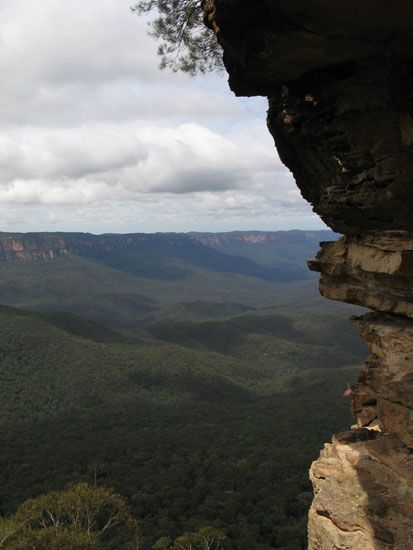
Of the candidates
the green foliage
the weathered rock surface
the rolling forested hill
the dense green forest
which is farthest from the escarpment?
the rolling forested hill

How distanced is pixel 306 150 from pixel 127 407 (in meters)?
113

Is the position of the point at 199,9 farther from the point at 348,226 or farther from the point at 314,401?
the point at 314,401

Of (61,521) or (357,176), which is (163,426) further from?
(357,176)

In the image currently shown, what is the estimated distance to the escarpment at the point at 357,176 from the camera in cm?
912

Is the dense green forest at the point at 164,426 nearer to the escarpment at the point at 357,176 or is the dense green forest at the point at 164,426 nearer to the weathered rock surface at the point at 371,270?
the escarpment at the point at 357,176

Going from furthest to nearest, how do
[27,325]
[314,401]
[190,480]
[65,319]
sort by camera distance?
[65,319]
[27,325]
[314,401]
[190,480]

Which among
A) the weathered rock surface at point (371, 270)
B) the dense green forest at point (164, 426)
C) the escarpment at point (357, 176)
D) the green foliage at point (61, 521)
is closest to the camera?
the escarpment at point (357, 176)

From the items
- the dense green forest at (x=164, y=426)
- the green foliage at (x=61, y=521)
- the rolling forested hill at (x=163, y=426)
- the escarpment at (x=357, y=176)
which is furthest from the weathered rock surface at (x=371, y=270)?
the rolling forested hill at (x=163, y=426)

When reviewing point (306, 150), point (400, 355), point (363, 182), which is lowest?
point (400, 355)

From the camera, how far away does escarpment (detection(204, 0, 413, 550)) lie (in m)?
9.12

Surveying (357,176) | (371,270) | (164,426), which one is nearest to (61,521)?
(371,270)

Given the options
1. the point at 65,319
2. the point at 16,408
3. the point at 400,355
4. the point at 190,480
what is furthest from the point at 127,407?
the point at 400,355

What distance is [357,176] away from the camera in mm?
11891

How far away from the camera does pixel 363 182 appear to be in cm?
1177
